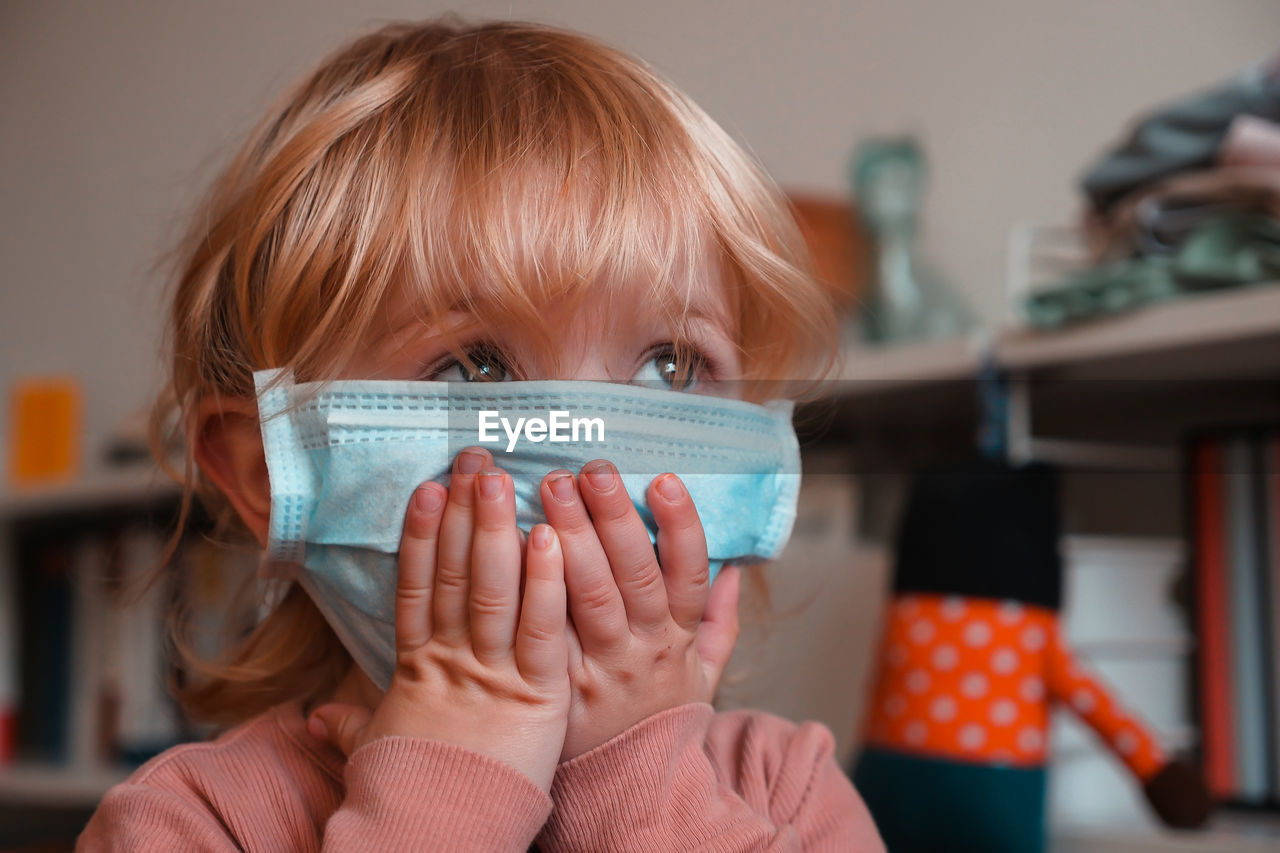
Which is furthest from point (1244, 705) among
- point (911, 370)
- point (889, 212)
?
point (889, 212)

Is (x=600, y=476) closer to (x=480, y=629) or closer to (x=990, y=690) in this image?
(x=480, y=629)

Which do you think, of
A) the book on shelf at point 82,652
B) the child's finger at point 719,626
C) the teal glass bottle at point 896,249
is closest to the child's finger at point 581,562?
the child's finger at point 719,626

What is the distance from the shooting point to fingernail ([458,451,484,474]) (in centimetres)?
54

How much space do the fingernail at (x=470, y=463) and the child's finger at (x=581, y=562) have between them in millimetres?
30

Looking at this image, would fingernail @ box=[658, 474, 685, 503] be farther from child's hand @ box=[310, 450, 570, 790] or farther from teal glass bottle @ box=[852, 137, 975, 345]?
teal glass bottle @ box=[852, 137, 975, 345]

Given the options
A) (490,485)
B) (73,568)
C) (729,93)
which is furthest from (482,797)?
(73,568)

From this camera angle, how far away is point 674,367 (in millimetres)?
625

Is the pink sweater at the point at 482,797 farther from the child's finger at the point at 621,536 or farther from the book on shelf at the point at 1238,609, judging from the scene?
the book on shelf at the point at 1238,609

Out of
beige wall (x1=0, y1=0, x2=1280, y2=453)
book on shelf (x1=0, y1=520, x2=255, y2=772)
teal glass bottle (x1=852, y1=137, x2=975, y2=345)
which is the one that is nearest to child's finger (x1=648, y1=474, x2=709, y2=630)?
beige wall (x1=0, y1=0, x2=1280, y2=453)

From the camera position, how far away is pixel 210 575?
173cm

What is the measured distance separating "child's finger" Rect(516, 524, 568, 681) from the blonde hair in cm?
11

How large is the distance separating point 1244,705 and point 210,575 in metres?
1.35

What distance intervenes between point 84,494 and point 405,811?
4.81 feet

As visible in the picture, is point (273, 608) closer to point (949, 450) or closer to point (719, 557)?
point (719, 557)
